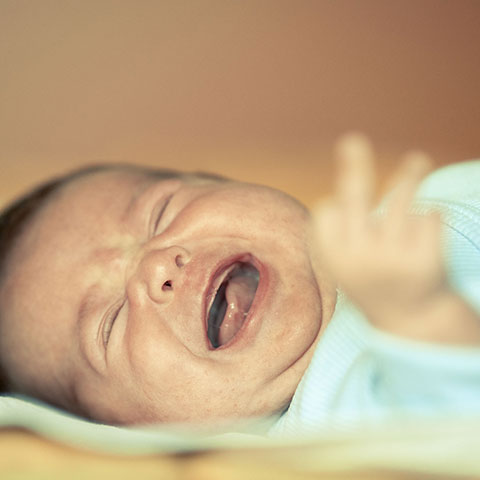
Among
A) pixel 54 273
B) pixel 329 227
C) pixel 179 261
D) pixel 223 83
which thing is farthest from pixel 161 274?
pixel 223 83

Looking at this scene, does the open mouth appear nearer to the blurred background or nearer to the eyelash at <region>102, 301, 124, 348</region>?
the eyelash at <region>102, 301, 124, 348</region>

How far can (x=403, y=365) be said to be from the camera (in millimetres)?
392

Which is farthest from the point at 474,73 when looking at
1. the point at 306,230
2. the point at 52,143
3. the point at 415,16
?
the point at 52,143

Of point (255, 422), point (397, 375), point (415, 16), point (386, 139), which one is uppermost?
point (415, 16)

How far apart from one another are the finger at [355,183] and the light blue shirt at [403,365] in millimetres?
74

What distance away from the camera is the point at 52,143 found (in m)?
1.00

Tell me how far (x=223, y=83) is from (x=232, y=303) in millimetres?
487

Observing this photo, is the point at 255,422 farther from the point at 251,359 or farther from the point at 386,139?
the point at 386,139

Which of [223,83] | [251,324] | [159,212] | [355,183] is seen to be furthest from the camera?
[223,83]

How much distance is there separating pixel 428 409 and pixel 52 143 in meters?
0.72

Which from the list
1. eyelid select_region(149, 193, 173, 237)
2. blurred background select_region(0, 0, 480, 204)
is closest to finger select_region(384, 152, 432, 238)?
eyelid select_region(149, 193, 173, 237)

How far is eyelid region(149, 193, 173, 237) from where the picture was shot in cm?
64

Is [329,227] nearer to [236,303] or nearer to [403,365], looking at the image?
[403,365]

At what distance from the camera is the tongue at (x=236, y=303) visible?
59cm
